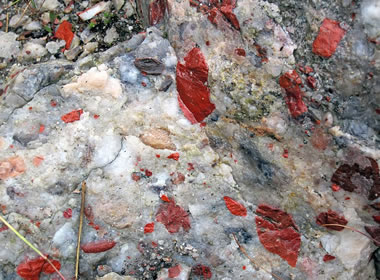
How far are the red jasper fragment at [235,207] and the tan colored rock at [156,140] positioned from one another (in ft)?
1.18

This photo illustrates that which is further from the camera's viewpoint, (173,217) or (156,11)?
(156,11)

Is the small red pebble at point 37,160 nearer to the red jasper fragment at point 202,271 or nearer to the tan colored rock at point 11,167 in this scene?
the tan colored rock at point 11,167

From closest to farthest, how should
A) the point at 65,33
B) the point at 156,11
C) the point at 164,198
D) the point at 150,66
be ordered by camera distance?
1. the point at 164,198
2. the point at 150,66
3. the point at 156,11
4. the point at 65,33

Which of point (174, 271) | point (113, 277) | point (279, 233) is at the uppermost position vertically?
point (279, 233)

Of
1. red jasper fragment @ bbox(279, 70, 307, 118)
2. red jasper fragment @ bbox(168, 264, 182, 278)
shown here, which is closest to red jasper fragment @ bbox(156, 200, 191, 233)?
red jasper fragment @ bbox(168, 264, 182, 278)

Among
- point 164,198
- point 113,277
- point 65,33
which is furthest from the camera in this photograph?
point 65,33

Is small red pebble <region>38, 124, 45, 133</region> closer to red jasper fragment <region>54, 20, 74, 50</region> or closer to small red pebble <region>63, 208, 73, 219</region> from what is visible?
small red pebble <region>63, 208, 73, 219</region>

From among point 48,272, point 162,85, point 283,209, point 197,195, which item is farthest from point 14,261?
point 283,209

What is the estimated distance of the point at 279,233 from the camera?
7.18ft

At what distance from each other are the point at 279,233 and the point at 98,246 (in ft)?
2.83

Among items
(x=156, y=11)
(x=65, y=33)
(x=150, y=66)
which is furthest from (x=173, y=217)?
(x=65, y=33)

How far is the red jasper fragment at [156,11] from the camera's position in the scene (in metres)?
2.38

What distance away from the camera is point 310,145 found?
2168mm

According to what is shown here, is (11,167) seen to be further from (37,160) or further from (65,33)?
(65,33)
